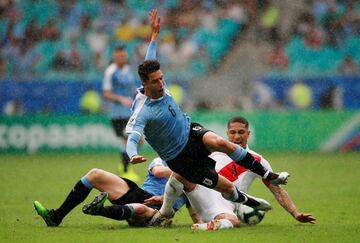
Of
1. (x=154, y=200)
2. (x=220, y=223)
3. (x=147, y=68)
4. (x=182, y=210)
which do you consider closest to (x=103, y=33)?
(x=182, y=210)

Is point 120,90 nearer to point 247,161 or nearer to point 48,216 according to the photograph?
point 48,216

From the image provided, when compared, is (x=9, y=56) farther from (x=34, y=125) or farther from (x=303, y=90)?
(x=303, y=90)

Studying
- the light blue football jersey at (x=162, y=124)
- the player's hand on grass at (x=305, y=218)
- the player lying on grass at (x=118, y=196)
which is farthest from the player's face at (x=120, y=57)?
the player's hand on grass at (x=305, y=218)

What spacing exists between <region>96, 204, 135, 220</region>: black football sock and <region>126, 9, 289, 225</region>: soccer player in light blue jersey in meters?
0.43

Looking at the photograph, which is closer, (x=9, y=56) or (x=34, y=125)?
(x=34, y=125)

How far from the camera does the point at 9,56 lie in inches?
1014

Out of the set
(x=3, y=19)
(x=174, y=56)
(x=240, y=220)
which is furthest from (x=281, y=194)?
(x=3, y=19)

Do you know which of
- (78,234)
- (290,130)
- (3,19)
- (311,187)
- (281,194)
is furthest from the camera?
(3,19)

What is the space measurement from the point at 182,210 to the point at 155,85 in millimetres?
3655

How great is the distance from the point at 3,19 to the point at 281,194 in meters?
18.9

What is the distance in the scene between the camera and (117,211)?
31.8ft

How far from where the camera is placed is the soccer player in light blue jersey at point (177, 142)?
951cm

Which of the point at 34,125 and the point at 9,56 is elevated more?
the point at 9,56

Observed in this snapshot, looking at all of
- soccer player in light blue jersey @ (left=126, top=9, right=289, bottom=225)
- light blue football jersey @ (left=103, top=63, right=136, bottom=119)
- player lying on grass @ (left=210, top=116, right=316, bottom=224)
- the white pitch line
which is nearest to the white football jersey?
player lying on grass @ (left=210, top=116, right=316, bottom=224)
